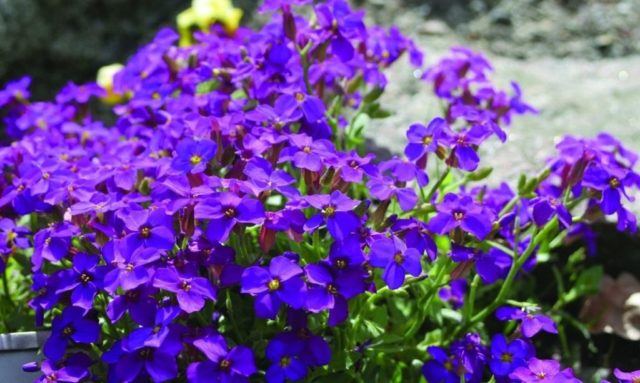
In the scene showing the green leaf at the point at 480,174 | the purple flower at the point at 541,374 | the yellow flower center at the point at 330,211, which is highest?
the yellow flower center at the point at 330,211

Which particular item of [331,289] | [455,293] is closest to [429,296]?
[455,293]

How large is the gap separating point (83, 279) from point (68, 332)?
122mm

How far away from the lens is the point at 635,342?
2.86 metres

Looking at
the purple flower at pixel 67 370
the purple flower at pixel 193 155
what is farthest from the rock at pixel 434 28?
the purple flower at pixel 67 370

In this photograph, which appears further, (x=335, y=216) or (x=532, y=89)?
(x=532, y=89)

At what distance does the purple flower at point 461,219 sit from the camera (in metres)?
2.11

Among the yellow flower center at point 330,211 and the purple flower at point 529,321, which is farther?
the purple flower at point 529,321

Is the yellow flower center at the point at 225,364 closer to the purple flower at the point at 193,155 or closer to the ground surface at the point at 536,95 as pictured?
the purple flower at the point at 193,155

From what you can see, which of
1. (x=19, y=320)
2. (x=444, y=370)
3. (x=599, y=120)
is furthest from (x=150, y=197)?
(x=599, y=120)

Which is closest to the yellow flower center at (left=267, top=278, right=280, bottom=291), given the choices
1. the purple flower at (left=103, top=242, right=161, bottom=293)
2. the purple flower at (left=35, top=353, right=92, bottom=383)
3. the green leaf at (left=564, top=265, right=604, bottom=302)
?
the purple flower at (left=103, top=242, right=161, bottom=293)

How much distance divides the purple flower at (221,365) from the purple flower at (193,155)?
407 mm

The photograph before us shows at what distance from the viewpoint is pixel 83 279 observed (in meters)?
2.00

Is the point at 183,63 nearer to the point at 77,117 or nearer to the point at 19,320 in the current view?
the point at 77,117

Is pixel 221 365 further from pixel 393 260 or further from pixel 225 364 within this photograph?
pixel 393 260
